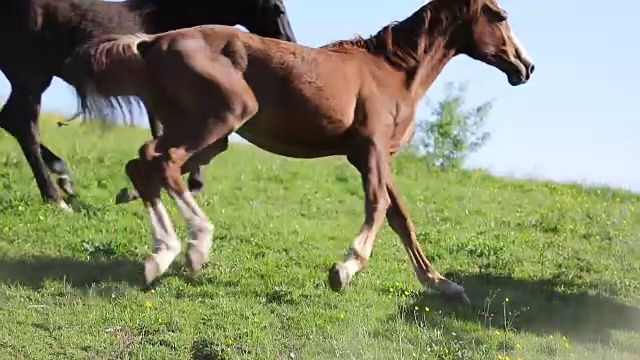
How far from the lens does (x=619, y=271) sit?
905 cm

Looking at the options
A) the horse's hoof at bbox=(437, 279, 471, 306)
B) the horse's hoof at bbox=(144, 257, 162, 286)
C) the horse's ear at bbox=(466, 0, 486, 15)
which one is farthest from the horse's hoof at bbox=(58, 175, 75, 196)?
the horse's ear at bbox=(466, 0, 486, 15)

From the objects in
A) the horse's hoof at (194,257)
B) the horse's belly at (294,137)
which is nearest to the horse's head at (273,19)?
the horse's belly at (294,137)

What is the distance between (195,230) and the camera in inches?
265

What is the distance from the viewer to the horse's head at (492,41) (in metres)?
7.95

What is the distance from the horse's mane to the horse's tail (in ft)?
5.29

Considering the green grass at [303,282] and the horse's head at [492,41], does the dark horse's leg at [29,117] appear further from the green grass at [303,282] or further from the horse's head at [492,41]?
the horse's head at [492,41]

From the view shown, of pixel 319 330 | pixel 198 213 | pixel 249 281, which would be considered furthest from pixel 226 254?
pixel 319 330

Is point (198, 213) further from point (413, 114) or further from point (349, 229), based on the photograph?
point (349, 229)

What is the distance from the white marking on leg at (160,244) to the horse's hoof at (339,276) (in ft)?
3.57

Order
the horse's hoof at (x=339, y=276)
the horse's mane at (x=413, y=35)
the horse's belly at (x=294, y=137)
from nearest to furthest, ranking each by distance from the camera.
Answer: the horse's hoof at (x=339, y=276), the horse's belly at (x=294, y=137), the horse's mane at (x=413, y=35)

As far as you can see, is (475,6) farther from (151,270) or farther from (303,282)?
(151,270)

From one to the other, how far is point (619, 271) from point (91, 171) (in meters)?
7.05

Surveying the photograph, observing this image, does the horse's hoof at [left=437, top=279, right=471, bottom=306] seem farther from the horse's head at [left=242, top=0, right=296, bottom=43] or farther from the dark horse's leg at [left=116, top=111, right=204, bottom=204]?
the horse's head at [left=242, top=0, right=296, bottom=43]

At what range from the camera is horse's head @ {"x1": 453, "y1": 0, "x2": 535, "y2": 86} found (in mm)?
7953
